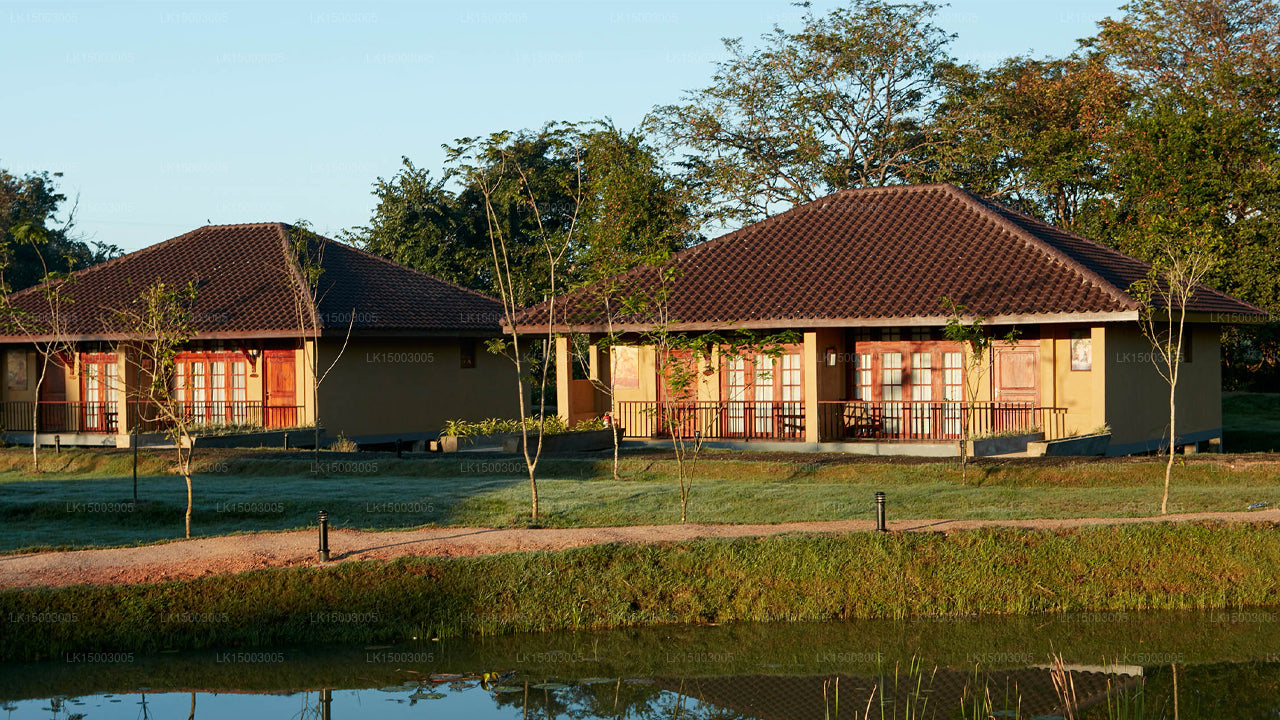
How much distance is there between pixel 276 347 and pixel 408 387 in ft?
10.3

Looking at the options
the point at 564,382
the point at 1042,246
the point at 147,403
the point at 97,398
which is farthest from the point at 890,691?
the point at 97,398

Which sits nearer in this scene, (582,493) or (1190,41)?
(582,493)

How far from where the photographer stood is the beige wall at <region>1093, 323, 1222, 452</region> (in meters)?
23.0

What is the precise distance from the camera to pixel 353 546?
14070 mm

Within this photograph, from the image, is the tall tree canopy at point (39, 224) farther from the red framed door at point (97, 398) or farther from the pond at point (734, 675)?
the pond at point (734, 675)

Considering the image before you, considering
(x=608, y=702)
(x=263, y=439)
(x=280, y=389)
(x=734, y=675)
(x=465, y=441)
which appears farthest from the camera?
(x=280, y=389)

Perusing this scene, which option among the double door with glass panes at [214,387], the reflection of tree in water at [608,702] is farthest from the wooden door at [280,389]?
the reflection of tree in water at [608,702]

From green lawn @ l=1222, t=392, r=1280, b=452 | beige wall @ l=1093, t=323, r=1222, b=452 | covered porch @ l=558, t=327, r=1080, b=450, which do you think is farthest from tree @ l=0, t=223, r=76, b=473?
green lawn @ l=1222, t=392, r=1280, b=452

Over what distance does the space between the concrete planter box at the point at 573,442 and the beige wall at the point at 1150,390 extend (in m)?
9.10

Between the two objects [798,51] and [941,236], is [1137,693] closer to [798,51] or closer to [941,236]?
[941,236]

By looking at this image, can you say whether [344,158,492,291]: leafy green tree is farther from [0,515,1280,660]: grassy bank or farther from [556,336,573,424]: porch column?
[0,515,1280,660]: grassy bank

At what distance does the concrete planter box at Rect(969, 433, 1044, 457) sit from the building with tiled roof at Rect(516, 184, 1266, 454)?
108 centimetres

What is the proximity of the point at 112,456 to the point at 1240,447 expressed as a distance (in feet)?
83.3

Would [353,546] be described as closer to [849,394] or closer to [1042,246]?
[849,394]
